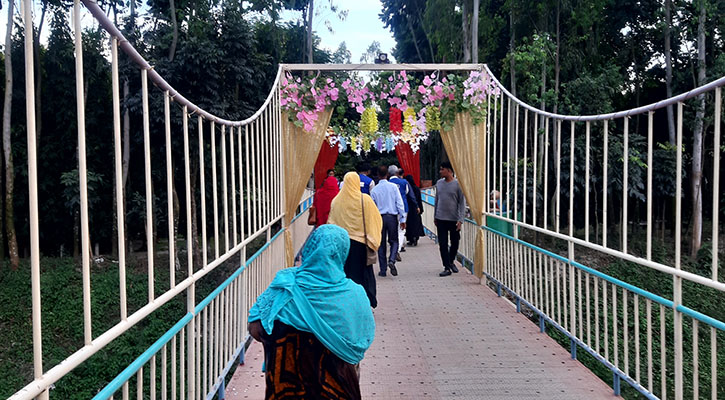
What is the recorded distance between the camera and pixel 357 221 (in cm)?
591

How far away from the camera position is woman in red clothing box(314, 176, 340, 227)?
782 cm

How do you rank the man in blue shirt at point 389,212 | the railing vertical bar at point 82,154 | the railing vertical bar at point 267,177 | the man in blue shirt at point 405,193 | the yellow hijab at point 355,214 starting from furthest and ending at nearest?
the man in blue shirt at point 405,193 → the man in blue shirt at point 389,212 → the railing vertical bar at point 267,177 → the yellow hijab at point 355,214 → the railing vertical bar at point 82,154

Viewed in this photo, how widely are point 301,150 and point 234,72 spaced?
26.3ft

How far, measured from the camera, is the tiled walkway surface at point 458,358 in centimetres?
437

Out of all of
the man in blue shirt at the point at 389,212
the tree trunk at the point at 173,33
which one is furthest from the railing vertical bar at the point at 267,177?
the tree trunk at the point at 173,33

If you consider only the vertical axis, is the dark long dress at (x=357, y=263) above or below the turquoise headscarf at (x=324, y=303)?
below

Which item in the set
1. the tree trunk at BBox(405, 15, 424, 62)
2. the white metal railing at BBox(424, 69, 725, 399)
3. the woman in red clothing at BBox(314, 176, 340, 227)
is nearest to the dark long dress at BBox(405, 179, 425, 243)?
the white metal railing at BBox(424, 69, 725, 399)

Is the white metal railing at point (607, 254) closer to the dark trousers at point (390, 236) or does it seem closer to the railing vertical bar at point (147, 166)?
the dark trousers at point (390, 236)

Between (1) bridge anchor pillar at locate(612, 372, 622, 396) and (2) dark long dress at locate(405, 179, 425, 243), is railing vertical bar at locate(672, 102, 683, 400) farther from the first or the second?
(2) dark long dress at locate(405, 179, 425, 243)

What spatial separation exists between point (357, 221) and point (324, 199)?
1986mm

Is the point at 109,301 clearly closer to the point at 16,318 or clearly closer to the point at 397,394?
the point at 16,318

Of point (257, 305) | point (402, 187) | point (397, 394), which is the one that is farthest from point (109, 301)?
point (257, 305)

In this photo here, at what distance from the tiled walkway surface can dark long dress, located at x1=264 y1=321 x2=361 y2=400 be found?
1.53 meters

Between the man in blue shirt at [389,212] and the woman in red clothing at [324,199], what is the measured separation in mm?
900
